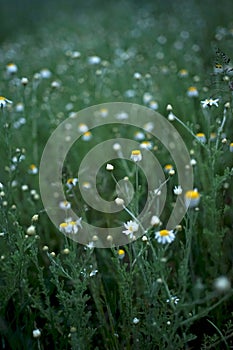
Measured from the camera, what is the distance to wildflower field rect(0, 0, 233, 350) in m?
1.61

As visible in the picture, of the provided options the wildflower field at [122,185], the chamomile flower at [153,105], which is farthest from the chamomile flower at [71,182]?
the chamomile flower at [153,105]

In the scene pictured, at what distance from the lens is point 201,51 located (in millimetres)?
4406

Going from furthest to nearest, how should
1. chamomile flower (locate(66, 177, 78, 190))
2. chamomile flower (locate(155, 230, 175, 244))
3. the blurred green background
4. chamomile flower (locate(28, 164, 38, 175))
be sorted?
1. the blurred green background
2. chamomile flower (locate(28, 164, 38, 175))
3. chamomile flower (locate(66, 177, 78, 190))
4. chamomile flower (locate(155, 230, 175, 244))

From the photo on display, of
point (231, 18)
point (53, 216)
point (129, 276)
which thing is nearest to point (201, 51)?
point (231, 18)

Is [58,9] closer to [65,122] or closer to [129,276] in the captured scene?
[65,122]

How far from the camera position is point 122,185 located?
8.18 ft

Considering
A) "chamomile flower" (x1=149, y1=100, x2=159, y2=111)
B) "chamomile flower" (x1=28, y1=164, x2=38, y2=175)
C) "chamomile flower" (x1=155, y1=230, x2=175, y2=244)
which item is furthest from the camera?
"chamomile flower" (x1=149, y1=100, x2=159, y2=111)

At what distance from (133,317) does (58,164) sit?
4.68 ft

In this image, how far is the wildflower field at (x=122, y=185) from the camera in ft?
5.29

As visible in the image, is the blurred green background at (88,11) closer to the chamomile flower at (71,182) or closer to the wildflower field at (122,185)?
the wildflower field at (122,185)

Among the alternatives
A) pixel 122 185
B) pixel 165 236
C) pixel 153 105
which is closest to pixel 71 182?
pixel 122 185

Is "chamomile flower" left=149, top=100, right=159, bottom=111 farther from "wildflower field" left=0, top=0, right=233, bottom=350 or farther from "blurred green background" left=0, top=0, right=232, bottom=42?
"blurred green background" left=0, top=0, right=232, bottom=42

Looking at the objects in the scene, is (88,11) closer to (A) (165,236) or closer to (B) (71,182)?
(B) (71,182)

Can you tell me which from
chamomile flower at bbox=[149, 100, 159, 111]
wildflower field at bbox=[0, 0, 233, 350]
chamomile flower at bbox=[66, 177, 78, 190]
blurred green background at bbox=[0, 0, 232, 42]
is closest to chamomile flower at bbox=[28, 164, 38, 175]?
wildflower field at bbox=[0, 0, 233, 350]
